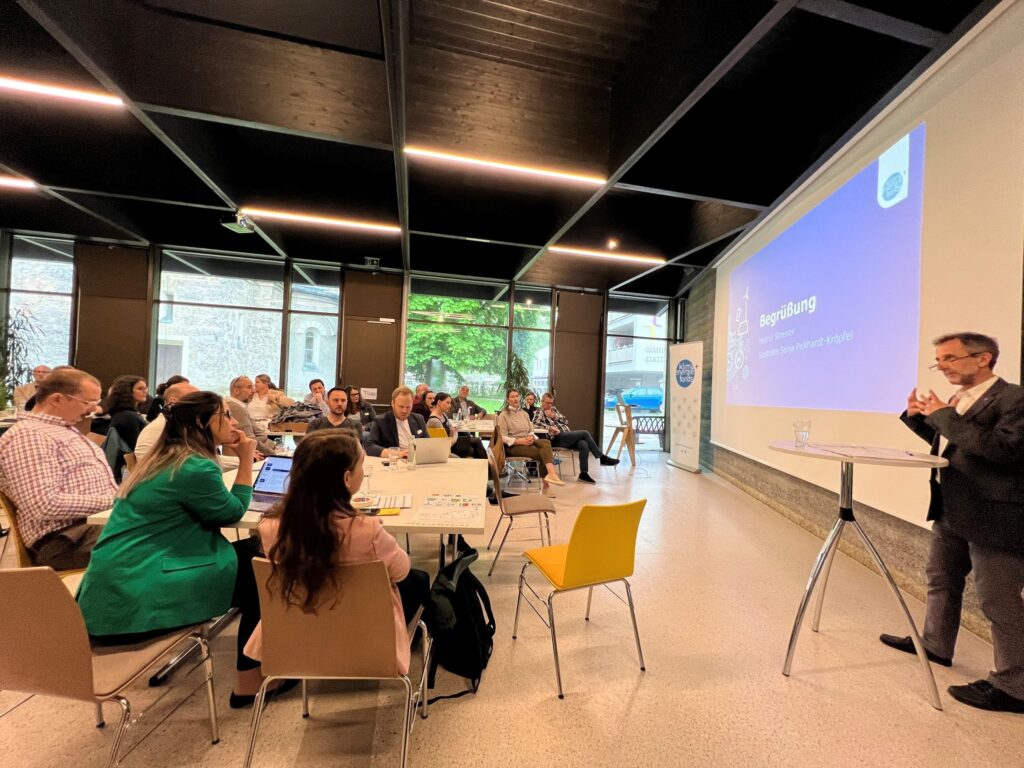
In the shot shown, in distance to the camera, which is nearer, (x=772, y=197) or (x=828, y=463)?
(x=828, y=463)

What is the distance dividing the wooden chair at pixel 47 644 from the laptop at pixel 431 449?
1707 mm

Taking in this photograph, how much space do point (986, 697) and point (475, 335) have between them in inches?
289

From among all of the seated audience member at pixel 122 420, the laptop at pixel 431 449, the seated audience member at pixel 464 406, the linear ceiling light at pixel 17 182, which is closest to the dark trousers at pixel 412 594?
the laptop at pixel 431 449

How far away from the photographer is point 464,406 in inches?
287

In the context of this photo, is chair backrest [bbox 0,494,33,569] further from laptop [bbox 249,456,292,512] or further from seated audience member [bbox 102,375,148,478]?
seated audience member [bbox 102,375,148,478]

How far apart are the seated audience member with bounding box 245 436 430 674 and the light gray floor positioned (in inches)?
21.6

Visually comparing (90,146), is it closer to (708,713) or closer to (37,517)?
(37,517)

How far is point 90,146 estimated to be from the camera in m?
4.05

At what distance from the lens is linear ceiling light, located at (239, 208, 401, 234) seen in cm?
508

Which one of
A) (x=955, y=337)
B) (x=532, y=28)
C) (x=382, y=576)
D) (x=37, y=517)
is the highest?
(x=532, y=28)

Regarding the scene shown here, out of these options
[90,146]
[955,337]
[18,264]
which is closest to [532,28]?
[955,337]

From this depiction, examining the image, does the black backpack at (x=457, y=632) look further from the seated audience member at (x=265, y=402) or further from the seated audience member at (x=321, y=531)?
the seated audience member at (x=265, y=402)

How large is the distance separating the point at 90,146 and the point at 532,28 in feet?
14.9

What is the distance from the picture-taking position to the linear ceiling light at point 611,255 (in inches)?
237
